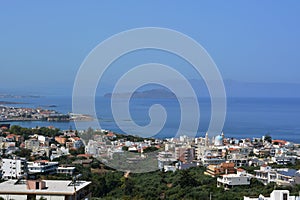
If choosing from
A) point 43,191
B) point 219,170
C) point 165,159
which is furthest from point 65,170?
point 43,191

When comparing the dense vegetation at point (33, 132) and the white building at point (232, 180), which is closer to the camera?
the white building at point (232, 180)

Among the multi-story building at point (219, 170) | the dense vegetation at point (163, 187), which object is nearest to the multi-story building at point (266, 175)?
the dense vegetation at point (163, 187)

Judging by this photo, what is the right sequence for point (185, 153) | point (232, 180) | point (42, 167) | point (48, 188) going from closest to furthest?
point (48, 188), point (232, 180), point (42, 167), point (185, 153)

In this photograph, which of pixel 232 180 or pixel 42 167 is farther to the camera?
pixel 42 167

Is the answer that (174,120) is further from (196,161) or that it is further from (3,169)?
(3,169)

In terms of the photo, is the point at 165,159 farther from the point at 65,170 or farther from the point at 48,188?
the point at 48,188

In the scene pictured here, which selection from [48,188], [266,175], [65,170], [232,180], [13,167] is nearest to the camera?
[48,188]

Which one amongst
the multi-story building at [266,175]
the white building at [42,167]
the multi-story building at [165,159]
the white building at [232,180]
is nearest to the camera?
the white building at [232,180]

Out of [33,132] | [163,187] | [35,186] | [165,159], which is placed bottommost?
[163,187]

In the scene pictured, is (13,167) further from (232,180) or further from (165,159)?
(232,180)

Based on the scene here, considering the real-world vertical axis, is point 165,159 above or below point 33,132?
below

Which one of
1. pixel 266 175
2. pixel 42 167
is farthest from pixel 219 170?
pixel 42 167

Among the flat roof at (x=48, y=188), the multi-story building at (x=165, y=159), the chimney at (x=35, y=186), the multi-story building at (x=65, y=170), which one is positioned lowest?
the multi-story building at (x=65, y=170)

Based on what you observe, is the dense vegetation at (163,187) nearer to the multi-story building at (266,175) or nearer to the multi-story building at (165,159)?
the multi-story building at (266,175)
